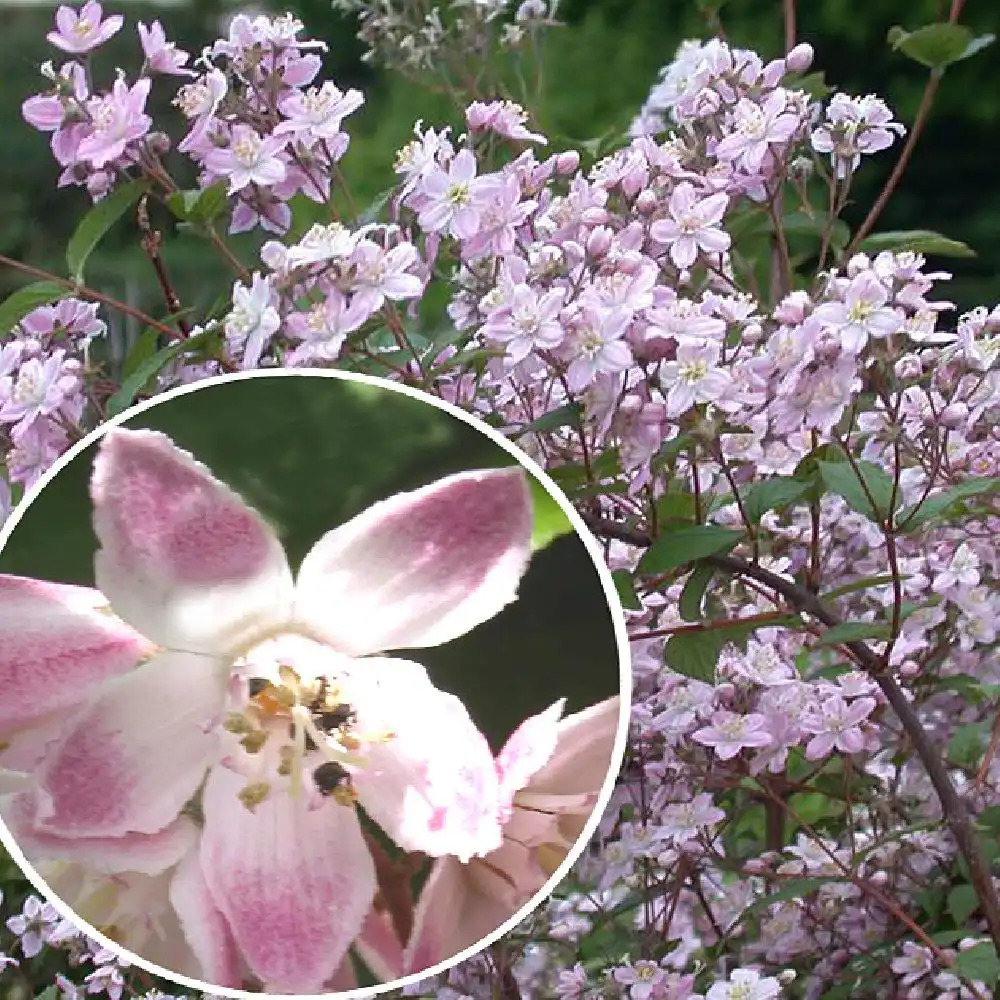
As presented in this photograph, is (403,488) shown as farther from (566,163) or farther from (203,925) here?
(566,163)

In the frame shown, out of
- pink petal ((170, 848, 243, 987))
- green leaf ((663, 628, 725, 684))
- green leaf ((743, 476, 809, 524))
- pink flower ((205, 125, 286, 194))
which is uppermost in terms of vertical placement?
pink flower ((205, 125, 286, 194))

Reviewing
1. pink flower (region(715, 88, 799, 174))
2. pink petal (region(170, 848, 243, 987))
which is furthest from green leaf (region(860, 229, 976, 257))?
pink petal (region(170, 848, 243, 987))

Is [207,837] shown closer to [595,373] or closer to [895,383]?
[595,373]

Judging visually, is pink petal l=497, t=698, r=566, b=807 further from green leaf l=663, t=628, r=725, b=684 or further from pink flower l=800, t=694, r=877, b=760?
pink flower l=800, t=694, r=877, b=760

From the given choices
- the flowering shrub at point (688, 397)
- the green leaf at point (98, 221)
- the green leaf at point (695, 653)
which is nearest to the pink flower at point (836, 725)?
the flowering shrub at point (688, 397)

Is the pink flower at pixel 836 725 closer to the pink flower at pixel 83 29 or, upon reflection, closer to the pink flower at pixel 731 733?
Answer: the pink flower at pixel 731 733
